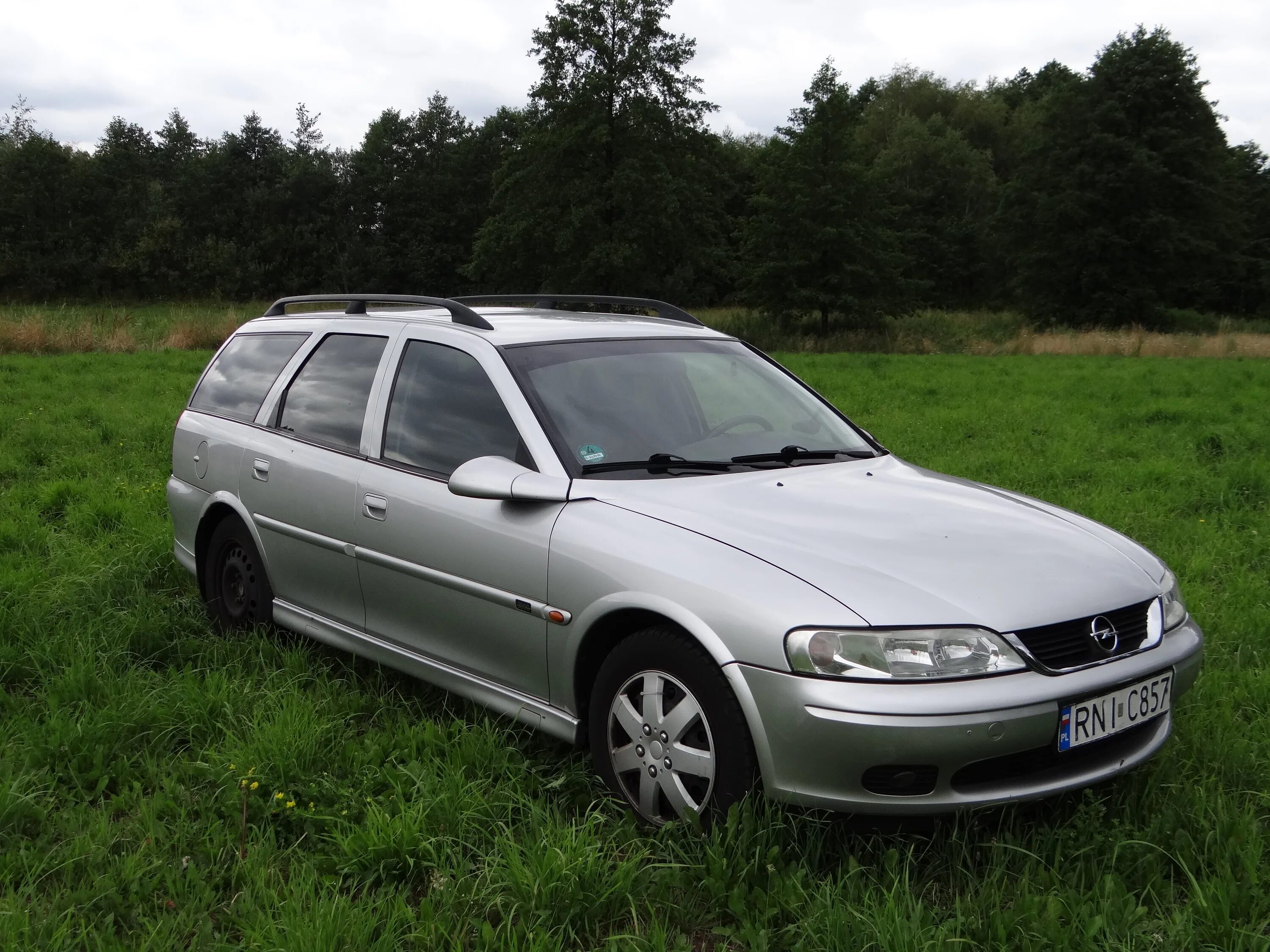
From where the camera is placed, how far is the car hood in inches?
111

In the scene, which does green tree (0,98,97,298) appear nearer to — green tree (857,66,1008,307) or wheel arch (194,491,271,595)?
green tree (857,66,1008,307)

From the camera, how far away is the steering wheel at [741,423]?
4012mm

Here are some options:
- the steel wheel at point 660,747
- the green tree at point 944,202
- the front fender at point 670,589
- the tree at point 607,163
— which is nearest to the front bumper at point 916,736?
the front fender at point 670,589

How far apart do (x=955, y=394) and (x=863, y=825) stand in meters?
13.2

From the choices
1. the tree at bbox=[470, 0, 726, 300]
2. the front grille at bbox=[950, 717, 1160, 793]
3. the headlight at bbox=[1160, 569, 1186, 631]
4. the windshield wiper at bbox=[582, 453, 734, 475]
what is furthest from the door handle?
the tree at bbox=[470, 0, 726, 300]

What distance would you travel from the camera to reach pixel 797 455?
3973mm

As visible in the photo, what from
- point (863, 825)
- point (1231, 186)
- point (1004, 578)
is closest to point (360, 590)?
point (863, 825)

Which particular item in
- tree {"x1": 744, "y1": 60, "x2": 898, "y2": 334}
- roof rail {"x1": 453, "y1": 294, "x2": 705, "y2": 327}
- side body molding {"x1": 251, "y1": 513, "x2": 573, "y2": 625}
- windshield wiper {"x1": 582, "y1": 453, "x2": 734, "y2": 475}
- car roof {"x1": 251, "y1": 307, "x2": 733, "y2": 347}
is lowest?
side body molding {"x1": 251, "y1": 513, "x2": 573, "y2": 625}

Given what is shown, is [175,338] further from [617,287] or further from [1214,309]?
[1214,309]

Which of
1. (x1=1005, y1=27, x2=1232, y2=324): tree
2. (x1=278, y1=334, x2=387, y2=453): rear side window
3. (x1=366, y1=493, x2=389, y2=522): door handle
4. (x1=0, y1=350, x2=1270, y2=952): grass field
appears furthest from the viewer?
(x1=1005, y1=27, x2=1232, y2=324): tree

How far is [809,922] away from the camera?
99.6 inches

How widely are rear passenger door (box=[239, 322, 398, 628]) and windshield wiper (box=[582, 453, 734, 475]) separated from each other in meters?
1.14

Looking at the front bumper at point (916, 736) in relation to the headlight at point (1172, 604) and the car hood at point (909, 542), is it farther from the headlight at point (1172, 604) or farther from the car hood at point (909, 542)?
the headlight at point (1172, 604)

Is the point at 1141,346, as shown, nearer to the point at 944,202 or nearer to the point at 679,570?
the point at 679,570
